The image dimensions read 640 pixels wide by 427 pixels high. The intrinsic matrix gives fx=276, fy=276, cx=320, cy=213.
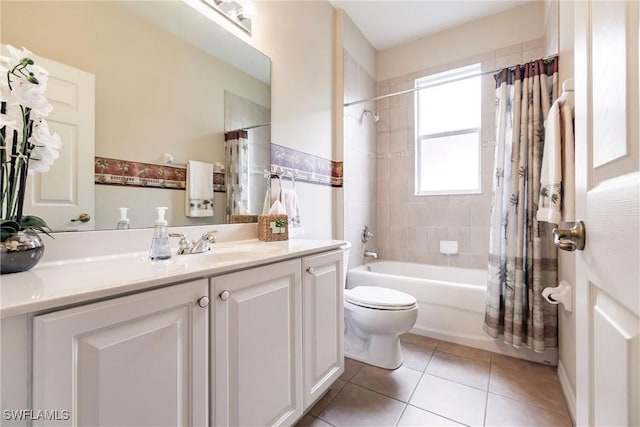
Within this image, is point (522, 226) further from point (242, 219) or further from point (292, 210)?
point (242, 219)

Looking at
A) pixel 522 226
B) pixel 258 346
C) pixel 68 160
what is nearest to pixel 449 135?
pixel 522 226

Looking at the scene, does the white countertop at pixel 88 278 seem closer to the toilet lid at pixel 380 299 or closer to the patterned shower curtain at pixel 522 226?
the toilet lid at pixel 380 299

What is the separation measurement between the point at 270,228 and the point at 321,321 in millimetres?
596

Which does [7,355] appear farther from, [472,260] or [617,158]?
[472,260]

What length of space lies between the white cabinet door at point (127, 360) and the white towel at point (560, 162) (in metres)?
1.71

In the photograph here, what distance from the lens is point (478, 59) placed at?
2592 millimetres

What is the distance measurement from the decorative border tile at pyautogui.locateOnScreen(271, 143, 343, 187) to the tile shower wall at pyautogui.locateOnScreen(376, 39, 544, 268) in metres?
0.89

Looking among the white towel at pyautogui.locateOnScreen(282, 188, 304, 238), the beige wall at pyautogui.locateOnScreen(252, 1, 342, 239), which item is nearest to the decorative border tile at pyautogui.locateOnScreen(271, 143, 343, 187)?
the beige wall at pyautogui.locateOnScreen(252, 1, 342, 239)

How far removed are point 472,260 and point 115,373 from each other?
2715mm

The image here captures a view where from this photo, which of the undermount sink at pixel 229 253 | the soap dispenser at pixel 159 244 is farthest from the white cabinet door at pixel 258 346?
the soap dispenser at pixel 159 244

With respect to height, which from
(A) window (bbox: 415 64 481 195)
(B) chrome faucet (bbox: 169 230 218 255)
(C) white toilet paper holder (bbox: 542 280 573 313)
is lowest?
(C) white toilet paper holder (bbox: 542 280 573 313)

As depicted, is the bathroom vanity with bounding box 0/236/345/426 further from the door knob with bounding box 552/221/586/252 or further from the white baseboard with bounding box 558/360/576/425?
the white baseboard with bounding box 558/360/576/425

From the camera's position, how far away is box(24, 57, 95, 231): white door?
906mm

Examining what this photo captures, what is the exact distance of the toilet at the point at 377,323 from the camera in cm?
167
